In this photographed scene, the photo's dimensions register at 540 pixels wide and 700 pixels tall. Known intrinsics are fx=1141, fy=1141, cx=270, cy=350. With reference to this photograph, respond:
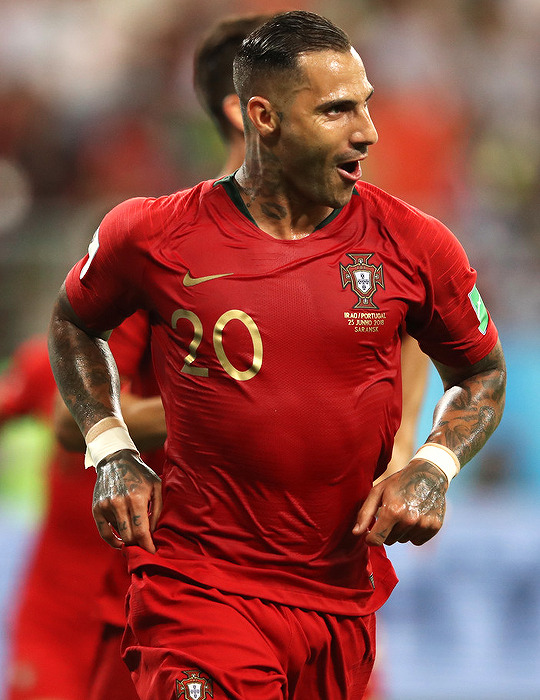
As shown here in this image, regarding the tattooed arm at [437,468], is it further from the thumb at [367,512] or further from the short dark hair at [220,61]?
the short dark hair at [220,61]

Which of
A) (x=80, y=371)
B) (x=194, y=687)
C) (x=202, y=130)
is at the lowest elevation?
(x=194, y=687)

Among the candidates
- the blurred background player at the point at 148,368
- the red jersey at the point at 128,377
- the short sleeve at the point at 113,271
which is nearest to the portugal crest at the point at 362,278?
the short sleeve at the point at 113,271

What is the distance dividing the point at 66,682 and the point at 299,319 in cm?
195

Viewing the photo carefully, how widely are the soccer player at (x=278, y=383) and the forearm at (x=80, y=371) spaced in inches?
3.1

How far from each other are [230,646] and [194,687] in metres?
0.13

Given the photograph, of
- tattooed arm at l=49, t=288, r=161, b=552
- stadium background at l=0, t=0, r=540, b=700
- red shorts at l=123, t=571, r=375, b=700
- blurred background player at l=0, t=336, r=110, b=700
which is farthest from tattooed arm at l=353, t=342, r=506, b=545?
stadium background at l=0, t=0, r=540, b=700

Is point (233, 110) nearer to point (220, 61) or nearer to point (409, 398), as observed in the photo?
point (220, 61)

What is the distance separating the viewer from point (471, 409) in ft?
9.27

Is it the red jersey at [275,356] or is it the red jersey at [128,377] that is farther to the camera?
the red jersey at [128,377]

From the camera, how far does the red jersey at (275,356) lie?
8.54 ft

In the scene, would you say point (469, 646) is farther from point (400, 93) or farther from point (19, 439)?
point (400, 93)

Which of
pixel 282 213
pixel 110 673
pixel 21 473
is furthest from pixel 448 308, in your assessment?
pixel 21 473

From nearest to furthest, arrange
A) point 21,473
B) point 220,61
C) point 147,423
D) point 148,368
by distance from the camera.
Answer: point 147,423
point 148,368
point 220,61
point 21,473

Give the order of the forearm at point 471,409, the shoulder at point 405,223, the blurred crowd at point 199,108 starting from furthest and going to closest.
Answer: the blurred crowd at point 199,108 < the forearm at point 471,409 < the shoulder at point 405,223
